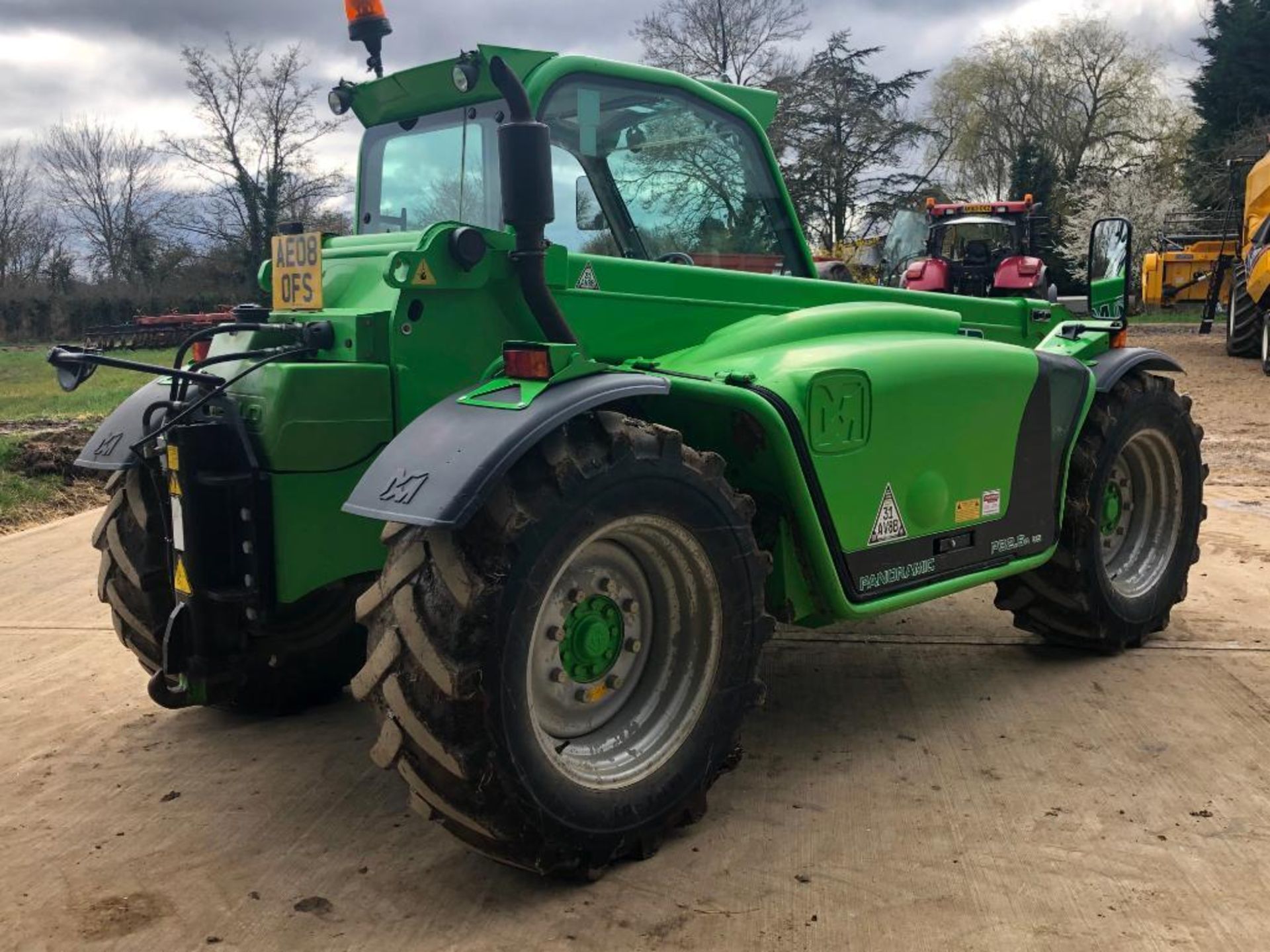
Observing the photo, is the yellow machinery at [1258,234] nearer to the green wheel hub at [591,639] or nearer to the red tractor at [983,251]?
the red tractor at [983,251]

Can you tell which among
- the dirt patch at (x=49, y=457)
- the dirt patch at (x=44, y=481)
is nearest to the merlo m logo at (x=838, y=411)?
the dirt patch at (x=44, y=481)

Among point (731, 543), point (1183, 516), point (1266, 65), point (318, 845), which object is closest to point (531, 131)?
point (731, 543)

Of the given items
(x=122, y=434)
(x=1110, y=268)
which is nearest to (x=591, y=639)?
(x=122, y=434)

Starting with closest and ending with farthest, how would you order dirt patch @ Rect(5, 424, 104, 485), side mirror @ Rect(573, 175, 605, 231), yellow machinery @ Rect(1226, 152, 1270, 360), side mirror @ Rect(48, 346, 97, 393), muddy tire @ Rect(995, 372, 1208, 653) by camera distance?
side mirror @ Rect(48, 346, 97, 393), side mirror @ Rect(573, 175, 605, 231), muddy tire @ Rect(995, 372, 1208, 653), dirt patch @ Rect(5, 424, 104, 485), yellow machinery @ Rect(1226, 152, 1270, 360)

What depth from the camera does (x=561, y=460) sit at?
2.90 metres

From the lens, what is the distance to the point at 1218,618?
206 inches

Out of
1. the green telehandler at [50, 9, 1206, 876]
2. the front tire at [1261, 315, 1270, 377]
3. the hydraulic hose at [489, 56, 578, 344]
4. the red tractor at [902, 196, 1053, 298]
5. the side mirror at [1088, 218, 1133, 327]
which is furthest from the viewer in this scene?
the front tire at [1261, 315, 1270, 377]

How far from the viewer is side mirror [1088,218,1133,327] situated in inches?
206

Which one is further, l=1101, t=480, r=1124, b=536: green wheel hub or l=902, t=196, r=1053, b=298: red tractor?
l=902, t=196, r=1053, b=298: red tractor

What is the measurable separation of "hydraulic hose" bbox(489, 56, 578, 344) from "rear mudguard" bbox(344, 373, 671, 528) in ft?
1.39

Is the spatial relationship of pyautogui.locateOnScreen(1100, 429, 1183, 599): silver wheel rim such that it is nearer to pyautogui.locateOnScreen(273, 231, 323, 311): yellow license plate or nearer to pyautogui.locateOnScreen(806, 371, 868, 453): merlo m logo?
pyautogui.locateOnScreen(806, 371, 868, 453): merlo m logo

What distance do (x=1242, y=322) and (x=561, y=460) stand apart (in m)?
17.3

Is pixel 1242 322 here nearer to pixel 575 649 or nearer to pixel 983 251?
pixel 983 251

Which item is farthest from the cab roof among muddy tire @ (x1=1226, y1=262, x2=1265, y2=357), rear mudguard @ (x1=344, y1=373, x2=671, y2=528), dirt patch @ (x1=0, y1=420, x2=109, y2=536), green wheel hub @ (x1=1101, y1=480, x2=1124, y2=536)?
muddy tire @ (x1=1226, y1=262, x2=1265, y2=357)
